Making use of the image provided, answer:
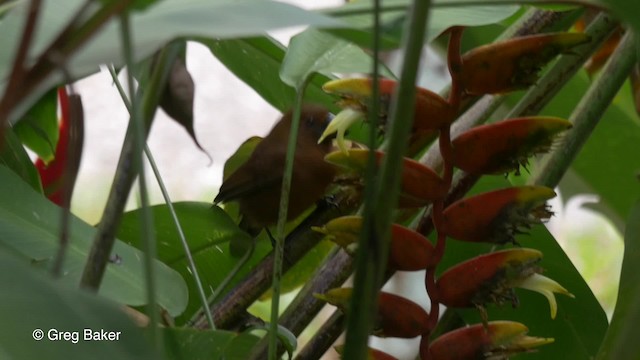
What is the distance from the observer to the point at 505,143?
0.47m

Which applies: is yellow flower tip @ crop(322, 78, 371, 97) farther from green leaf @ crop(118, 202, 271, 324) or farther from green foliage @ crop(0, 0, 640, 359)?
green leaf @ crop(118, 202, 271, 324)

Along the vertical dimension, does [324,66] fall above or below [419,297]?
above

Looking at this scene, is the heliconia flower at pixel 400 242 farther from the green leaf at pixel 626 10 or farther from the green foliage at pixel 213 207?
the green leaf at pixel 626 10

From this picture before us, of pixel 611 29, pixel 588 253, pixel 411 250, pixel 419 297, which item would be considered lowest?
pixel 588 253

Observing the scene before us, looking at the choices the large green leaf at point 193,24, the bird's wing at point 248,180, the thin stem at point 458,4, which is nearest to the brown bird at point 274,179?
the bird's wing at point 248,180

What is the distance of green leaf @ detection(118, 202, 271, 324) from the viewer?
669mm

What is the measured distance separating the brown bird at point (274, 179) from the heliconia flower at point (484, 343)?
29 cm

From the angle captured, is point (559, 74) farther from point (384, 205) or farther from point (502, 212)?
point (384, 205)

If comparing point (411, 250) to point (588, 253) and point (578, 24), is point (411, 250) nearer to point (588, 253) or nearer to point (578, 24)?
point (578, 24)

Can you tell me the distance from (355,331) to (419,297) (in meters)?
0.98

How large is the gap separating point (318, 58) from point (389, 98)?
8cm

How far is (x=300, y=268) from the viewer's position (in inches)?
29.8

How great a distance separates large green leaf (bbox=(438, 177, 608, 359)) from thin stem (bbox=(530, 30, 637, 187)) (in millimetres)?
56

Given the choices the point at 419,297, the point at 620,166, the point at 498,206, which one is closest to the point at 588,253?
the point at 419,297
